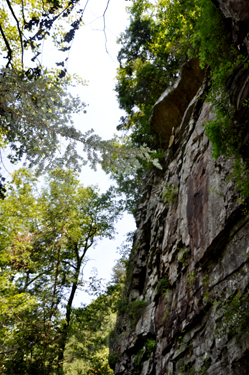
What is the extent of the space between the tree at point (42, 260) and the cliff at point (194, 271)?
111 inches

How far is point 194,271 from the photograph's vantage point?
22.3 ft

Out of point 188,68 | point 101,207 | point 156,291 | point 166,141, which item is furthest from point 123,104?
point 156,291

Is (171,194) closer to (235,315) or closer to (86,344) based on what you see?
(235,315)

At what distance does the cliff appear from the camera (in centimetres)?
501

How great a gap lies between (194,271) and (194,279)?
8.0 inches

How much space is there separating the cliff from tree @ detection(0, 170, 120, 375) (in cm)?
282

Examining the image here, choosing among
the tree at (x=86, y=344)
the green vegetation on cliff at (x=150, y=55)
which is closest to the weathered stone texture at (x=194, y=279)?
the tree at (x=86, y=344)

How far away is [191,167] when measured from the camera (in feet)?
28.3

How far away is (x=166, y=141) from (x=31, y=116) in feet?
35.5

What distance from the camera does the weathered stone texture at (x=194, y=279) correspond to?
5.12 m

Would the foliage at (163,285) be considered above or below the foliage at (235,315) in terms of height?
above

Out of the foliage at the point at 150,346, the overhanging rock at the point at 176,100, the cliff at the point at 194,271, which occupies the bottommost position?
the foliage at the point at 150,346

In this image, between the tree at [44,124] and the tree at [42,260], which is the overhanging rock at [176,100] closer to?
the tree at [42,260]

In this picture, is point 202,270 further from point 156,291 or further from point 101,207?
point 101,207
